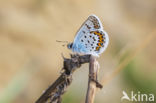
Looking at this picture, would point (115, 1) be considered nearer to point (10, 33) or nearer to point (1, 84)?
point (10, 33)

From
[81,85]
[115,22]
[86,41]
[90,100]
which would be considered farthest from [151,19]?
[90,100]

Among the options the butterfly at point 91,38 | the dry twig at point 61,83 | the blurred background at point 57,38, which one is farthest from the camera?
the blurred background at point 57,38

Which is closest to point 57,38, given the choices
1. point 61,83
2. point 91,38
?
point 91,38

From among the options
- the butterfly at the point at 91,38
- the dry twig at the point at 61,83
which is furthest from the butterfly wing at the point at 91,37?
the dry twig at the point at 61,83

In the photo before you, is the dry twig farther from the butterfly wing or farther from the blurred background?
the blurred background

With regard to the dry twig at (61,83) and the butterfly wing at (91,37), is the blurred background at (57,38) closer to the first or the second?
the butterfly wing at (91,37)

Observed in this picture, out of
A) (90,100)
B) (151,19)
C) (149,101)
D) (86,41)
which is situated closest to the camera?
(90,100)

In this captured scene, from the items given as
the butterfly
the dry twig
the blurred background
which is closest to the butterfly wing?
the butterfly
